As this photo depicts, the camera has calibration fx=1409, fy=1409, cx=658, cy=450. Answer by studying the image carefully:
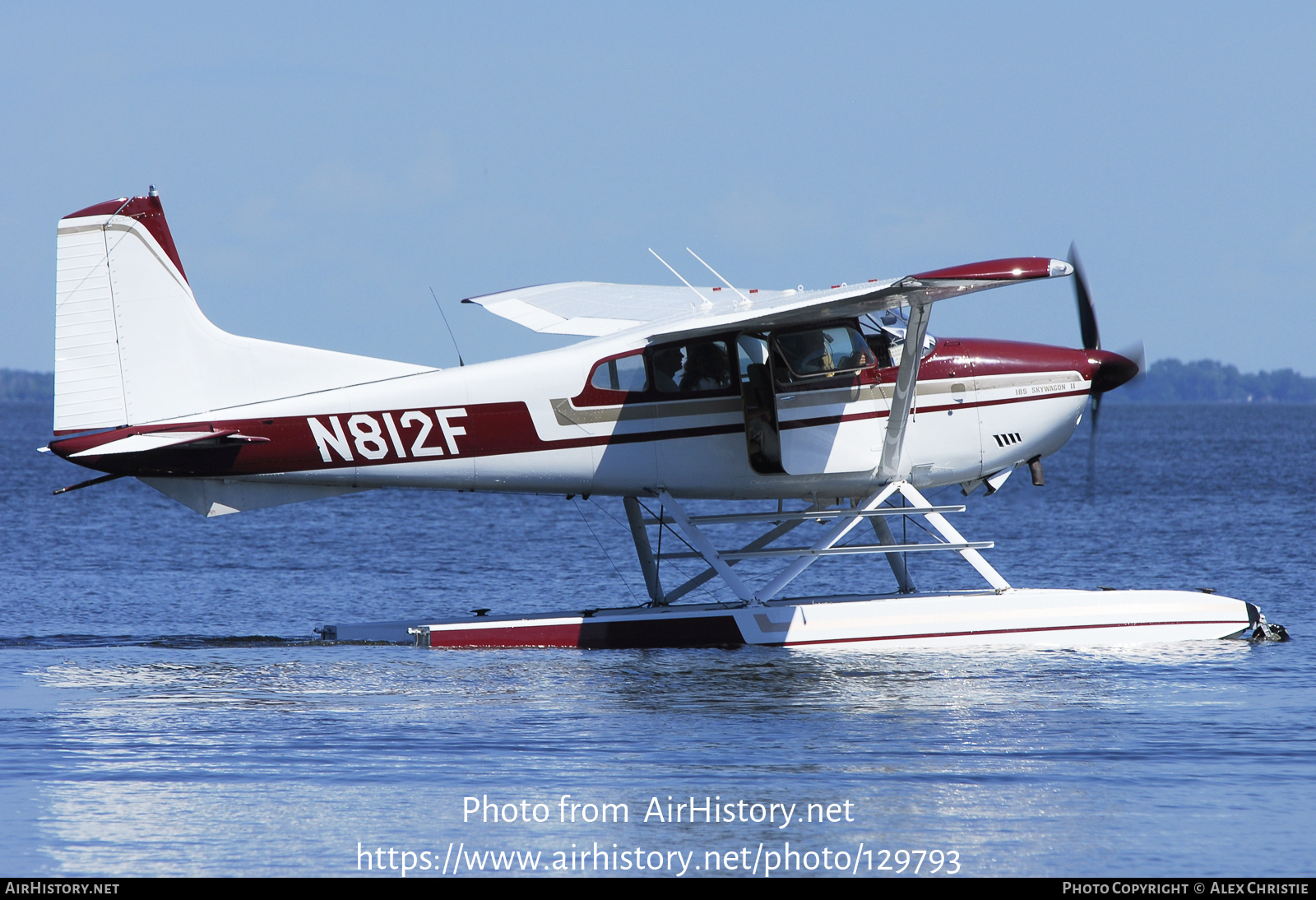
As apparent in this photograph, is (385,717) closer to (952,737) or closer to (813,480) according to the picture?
(952,737)

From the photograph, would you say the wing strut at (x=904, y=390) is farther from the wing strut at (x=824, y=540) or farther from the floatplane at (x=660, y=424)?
the wing strut at (x=824, y=540)

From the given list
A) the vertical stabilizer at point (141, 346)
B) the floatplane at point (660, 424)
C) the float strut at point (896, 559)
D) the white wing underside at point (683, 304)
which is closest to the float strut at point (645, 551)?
the floatplane at point (660, 424)

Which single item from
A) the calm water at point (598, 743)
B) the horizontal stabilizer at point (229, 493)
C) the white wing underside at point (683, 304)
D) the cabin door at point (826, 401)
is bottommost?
the calm water at point (598, 743)

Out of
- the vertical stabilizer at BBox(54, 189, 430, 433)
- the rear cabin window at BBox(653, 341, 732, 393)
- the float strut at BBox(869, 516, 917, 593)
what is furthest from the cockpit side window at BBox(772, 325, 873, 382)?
the vertical stabilizer at BBox(54, 189, 430, 433)

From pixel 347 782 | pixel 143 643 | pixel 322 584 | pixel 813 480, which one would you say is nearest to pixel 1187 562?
pixel 813 480

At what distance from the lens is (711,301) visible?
1354 cm

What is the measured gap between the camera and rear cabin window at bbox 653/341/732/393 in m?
12.0

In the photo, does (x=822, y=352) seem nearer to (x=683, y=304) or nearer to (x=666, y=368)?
(x=666, y=368)

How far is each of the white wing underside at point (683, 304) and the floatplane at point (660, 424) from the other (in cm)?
5

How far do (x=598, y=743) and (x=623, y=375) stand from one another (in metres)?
4.15

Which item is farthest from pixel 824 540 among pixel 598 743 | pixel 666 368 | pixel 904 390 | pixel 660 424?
pixel 598 743

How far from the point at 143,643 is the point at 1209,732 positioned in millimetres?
8941

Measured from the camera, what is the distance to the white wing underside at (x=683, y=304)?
10867 mm

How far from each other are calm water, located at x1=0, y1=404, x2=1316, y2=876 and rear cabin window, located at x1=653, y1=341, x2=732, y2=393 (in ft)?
7.50
